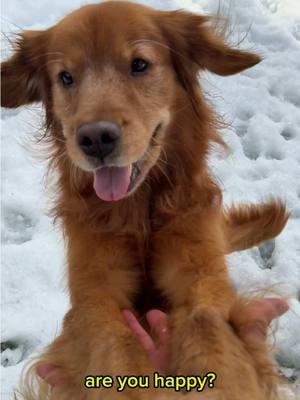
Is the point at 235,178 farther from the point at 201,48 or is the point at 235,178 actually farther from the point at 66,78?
the point at 66,78

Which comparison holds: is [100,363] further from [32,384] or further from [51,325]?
[51,325]

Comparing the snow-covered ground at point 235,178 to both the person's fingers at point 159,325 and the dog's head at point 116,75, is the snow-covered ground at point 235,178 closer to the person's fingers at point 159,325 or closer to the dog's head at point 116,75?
the dog's head at point 116,75

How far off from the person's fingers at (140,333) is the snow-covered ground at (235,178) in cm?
62

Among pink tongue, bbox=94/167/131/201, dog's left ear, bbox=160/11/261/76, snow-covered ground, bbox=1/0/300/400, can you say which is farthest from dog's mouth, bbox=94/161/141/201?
snow-covered ground, bbox=1/0/300/400

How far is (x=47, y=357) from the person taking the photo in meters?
2.07

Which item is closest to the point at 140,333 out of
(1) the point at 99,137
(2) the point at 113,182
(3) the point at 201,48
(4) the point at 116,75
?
(2) the point at 113,182

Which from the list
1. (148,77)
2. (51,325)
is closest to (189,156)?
(148,77)

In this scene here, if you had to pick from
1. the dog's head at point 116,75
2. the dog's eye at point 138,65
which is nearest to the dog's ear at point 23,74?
the dog's head at point 116,75

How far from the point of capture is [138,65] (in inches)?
82.1

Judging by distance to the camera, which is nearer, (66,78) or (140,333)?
(140,333)

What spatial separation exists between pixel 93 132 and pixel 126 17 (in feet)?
1.88

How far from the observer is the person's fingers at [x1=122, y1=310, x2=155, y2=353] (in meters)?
1.87

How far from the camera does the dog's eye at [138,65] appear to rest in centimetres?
208

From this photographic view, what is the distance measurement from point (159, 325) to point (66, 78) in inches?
40.6
